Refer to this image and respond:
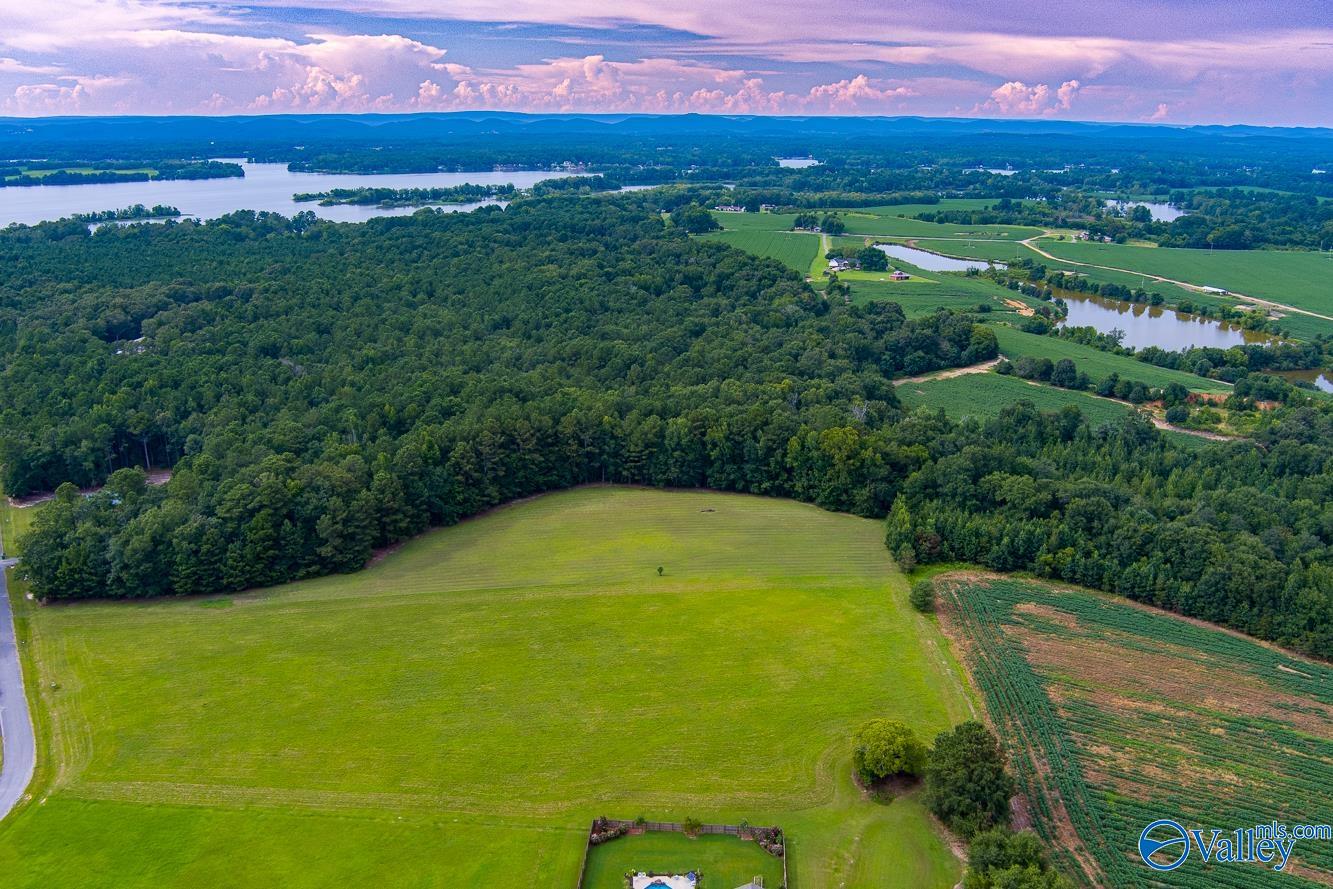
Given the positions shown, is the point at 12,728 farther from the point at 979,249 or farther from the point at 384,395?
the point at 979,249

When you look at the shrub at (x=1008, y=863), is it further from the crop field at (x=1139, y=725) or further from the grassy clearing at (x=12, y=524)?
the grassy clearing at (x=12, y=524)

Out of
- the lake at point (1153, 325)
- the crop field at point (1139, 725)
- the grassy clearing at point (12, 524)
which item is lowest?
the crop field at point (1139, 725)

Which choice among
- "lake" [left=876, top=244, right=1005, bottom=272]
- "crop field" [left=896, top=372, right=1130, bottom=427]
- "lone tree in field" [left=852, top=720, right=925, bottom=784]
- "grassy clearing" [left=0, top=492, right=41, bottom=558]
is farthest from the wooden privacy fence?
"lake" [left=876, top=244, right=1005, bottom=272]

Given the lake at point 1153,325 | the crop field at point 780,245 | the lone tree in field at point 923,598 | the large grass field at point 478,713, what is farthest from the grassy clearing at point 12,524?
the lake at point 1153,325

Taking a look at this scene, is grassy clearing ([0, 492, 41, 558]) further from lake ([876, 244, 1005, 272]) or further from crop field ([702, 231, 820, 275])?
lake ([876, 244, 1005, 272])

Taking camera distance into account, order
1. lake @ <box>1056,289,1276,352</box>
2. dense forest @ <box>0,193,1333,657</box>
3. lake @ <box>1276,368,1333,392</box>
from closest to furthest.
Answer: dense forest @ <box>0,193,1333,657</box> → lake @ <box>1276,368,1333,392</box> → lake @ <box>1056,289,1276,352</box>

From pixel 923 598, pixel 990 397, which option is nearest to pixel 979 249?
pixel 990 397

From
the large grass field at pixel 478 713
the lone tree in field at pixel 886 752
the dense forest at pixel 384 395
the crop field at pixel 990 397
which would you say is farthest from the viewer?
the crop field at pixel 990 397
